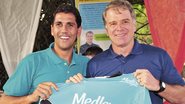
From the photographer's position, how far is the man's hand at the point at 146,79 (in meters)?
2.51

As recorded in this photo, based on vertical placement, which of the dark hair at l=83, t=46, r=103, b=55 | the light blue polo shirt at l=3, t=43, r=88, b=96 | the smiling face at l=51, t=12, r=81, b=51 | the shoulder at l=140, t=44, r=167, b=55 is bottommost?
the dark hair at l=83, t=46, r=103, b=55

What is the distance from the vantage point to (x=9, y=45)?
440 cm

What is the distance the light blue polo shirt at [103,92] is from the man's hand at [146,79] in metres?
0.04

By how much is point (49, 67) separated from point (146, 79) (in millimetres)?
776

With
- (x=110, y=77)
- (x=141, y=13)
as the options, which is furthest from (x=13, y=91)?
(x=141, y=13)

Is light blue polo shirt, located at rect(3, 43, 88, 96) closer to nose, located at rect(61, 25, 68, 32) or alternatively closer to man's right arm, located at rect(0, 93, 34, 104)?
man's right arm, located at rect(0, 93, 34, 104)

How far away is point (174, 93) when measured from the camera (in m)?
2.63

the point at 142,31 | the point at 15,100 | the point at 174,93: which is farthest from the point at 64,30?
the point at 142,31

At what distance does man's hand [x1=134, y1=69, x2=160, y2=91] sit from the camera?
2506 mm

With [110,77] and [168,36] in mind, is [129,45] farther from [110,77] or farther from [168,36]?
[168,36]

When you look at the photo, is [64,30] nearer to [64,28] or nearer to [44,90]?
[64,28]

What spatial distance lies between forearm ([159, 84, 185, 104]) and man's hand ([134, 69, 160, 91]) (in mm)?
82

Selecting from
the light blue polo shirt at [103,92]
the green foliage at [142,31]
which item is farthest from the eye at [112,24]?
the green foliage at [142,31]

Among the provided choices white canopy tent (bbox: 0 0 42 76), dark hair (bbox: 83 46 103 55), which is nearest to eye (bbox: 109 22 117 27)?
dark hair (bbox: 83 46 103 55)
